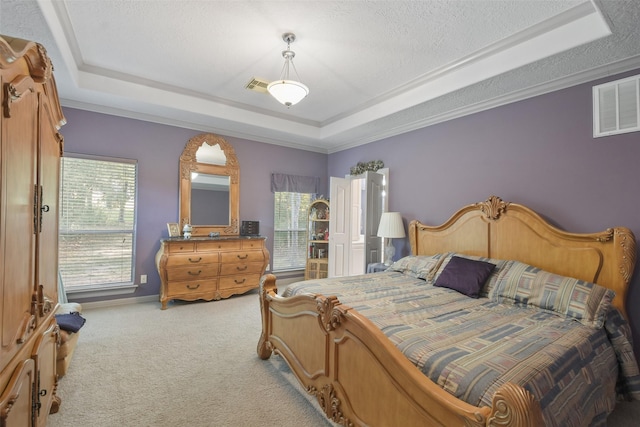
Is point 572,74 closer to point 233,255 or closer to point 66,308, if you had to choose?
point 233,255

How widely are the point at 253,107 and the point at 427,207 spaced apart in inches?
113

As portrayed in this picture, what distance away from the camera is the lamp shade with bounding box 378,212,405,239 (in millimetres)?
4018

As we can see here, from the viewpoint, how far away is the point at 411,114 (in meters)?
3.79

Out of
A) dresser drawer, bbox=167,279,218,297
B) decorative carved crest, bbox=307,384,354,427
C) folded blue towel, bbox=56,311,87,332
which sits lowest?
decorative carved crest, bbox=307,384,354,427

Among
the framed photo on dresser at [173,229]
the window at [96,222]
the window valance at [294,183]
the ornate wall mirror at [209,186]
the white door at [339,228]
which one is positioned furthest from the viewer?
the window valance at [294,183]

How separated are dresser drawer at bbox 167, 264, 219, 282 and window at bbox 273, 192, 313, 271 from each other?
1295 millimetres

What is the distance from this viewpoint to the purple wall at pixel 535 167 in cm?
248

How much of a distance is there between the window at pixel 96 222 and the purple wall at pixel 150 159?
12 cm

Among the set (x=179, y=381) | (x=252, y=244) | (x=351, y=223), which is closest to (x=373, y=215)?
(x=351, y=223)

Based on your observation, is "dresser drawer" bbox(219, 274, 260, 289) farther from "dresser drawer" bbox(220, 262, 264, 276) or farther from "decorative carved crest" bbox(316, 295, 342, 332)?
"decorative carved crest" bbox(316, 295, 342, 332)

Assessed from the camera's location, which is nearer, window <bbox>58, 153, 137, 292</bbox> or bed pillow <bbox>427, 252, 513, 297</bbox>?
bed pillow <bbox>427, 252, 513, 297</bbox>

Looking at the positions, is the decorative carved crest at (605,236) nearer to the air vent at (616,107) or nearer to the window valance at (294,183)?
the air vent at (616,107)

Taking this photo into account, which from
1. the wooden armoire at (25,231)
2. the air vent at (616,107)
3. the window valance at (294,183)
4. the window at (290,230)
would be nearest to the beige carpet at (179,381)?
the wooden armoire at (25,231)

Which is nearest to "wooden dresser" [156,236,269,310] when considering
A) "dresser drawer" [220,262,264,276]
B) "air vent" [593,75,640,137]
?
"dresser drawer" [220,262,264,276]
